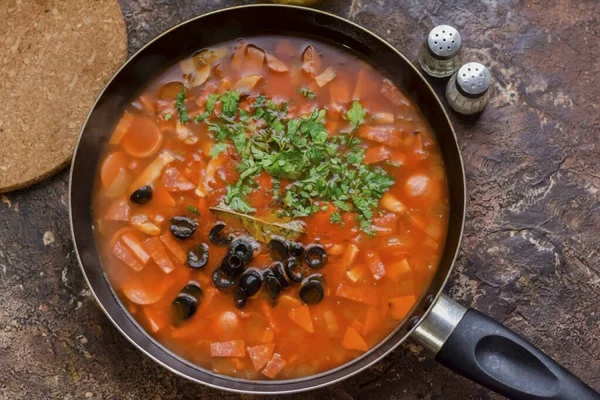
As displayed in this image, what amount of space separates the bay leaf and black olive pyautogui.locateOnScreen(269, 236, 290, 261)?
1.4 inches

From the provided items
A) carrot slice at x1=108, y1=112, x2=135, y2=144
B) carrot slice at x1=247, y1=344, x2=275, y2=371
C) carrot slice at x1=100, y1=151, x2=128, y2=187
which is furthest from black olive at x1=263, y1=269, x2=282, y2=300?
carrot slice at x1=108, y1=112, x2=135, y2=144

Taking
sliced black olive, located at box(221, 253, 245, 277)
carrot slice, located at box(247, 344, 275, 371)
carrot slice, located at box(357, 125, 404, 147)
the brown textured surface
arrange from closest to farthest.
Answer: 1. sliced black olive, located at box(221, 253, 245, 277)
2. carrot slice, located at box(247, 344, 275, 371)
3. carrot slice, located at box(357, 125, 404, 147)
4. the brown textured surface

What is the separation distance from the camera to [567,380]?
3.44 meters

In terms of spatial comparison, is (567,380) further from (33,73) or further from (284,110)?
(33,73)

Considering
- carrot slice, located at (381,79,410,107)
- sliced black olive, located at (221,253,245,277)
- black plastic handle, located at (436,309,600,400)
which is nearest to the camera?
black plastic handle, located at (436,309,600,400)

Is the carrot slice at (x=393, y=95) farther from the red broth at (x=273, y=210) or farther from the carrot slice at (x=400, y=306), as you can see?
the carrot slice at (x=400, y=306)

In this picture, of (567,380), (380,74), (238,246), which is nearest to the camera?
(567,380)

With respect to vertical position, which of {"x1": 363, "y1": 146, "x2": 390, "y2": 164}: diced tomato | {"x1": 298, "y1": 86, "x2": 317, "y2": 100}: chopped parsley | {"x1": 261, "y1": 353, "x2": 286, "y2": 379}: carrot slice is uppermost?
{"x1": 298, "y1": 86, "x2": 317, "y2": 100}: chopped parsley

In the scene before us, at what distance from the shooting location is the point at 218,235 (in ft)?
12.5

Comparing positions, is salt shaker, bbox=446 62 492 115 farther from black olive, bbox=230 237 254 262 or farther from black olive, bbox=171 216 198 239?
black olive, bbox=171 216 198 239

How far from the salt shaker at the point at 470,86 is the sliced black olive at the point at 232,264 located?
153 centimetres

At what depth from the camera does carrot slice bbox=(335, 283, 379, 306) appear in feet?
12.5

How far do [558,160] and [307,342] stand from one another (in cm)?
180

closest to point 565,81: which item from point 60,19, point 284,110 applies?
point 284,110
